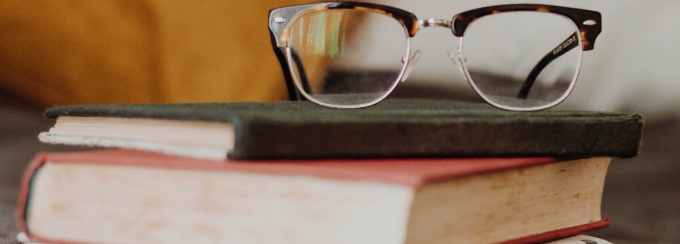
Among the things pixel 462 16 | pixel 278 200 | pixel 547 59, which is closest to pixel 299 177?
pixel 278 200

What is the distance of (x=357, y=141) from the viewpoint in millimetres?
414

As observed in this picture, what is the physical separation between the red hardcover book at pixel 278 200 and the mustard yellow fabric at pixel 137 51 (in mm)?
427

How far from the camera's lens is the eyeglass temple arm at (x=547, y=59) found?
68cm

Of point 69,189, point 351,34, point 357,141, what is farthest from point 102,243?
point 351,34

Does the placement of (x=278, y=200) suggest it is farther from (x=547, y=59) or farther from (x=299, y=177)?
(x=547, y=59)

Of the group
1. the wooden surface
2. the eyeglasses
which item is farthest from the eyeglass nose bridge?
the wooden surface

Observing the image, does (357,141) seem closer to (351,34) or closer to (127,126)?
(127,126)

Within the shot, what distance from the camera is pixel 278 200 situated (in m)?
0.39

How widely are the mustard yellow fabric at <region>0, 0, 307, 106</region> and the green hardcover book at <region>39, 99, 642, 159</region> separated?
349 mm

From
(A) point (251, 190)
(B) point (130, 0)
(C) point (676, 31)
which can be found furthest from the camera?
(B) point (130, 0)

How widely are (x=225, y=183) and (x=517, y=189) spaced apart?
0.19 metres

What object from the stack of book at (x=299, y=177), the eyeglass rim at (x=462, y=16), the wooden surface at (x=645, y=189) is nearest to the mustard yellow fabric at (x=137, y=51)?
the wooden surface at (x=645, y=189)

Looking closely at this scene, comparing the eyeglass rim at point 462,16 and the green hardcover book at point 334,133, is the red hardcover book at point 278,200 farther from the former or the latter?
the eyeglass rim at point 462,16

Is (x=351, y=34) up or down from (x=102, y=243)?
up
